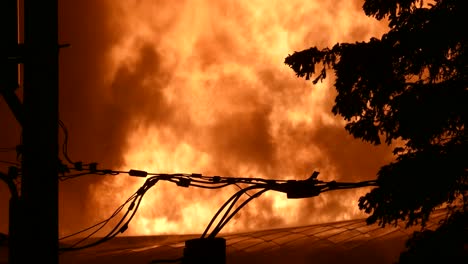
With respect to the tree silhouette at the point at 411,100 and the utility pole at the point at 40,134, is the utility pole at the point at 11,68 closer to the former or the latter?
the utility pole at the point at 40,134

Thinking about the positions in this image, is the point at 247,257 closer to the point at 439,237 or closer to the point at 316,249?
the point at 316,249

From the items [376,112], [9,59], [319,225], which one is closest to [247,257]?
[319,225]

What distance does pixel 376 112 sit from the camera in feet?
36.9

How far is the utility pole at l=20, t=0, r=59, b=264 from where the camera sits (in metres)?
5.54

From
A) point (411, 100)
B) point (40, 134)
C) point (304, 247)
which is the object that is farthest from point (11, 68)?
point (304, 247)

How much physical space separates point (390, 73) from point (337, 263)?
1484 centimetres

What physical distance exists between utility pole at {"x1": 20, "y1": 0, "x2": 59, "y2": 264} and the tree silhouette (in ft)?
18.6

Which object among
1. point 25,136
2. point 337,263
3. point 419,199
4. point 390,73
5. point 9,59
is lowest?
point 337,263

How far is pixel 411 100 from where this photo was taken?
10.4m

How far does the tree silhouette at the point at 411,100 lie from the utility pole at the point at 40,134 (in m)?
5.65

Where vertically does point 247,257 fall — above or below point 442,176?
below

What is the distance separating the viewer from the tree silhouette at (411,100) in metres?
10.0

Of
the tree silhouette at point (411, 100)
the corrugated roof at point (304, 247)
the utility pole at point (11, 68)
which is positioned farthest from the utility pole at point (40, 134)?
the corrugated roof at point (304, 247)

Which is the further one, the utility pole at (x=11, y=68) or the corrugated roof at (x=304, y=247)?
the corrugated roof at (x=304, y=247)
